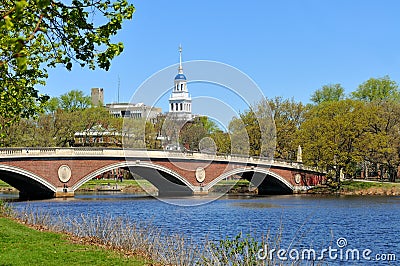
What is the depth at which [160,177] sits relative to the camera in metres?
54.6

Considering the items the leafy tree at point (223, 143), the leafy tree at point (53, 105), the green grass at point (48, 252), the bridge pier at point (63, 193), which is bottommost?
the green grass at point (48, 252)

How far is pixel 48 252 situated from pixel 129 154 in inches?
1343

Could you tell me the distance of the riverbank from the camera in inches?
→ 2037

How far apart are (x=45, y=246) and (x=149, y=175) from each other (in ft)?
129

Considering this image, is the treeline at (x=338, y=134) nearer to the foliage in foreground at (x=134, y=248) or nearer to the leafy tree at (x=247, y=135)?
the leafy tree at (x=247, y=135)

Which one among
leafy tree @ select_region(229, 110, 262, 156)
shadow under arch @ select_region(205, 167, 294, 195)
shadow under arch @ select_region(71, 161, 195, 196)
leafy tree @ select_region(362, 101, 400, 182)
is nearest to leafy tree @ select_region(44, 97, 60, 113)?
shadow under arch @ select_region(71, 161, 195, 196)

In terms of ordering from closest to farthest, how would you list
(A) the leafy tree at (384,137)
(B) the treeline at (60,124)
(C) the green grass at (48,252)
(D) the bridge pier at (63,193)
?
(C) the green grass at (48,252)
(D) the bridge pier at (63,193)
(A) the leafy tree at (384,137)
(B) the treeline at (60,124)

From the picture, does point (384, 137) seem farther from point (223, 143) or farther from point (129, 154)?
point (129, 154)

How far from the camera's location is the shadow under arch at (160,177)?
155 feet

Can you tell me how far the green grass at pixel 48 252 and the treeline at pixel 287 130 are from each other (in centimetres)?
3125

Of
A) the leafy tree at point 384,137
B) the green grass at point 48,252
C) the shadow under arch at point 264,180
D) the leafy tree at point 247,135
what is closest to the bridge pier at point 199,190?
the shadow under arch at point 264,180

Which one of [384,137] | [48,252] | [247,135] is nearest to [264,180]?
[247,135]

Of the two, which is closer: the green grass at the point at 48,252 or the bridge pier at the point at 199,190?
the green grass at the point at 48,252

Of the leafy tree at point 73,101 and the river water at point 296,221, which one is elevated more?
the leafy tree at point 73,101
